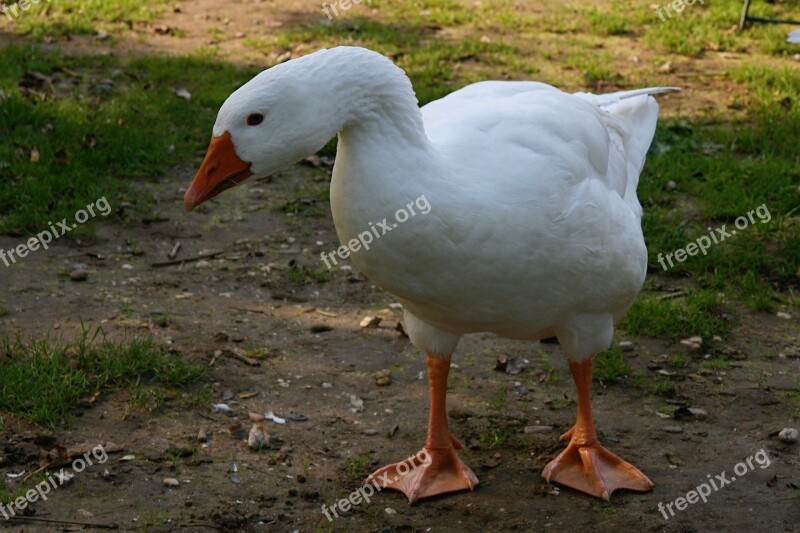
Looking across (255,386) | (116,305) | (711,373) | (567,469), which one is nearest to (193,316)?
(116,305)

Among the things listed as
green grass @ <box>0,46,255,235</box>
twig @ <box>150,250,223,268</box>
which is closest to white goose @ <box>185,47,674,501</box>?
twig @ <box>150,250,223,268</box>

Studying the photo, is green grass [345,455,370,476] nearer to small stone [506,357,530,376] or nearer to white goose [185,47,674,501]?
white goose [185,47,674,501]

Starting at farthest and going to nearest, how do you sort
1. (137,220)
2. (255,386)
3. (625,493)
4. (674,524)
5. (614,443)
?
1. (137,220)
2. (255,386)
3. (614,443)
4. (625,493)
5. (674,524)

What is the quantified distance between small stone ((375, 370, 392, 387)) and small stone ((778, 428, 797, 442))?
1839mm

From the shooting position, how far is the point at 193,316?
5629mm

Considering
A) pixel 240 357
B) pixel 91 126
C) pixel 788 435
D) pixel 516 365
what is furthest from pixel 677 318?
pixel 91 126

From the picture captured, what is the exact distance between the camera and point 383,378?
5.18 metres

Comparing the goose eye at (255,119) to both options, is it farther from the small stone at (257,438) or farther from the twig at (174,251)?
the twig at (174,251)

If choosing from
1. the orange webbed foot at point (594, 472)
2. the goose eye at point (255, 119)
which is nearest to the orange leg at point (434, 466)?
the orange webbed foot at point (594, 472)

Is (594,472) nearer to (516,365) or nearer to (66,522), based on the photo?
(516,365)

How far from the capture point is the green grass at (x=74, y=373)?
182 inches

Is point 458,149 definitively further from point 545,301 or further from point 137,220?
point 137,220

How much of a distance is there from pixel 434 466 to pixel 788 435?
158cm

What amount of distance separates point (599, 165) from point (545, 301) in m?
0.72
